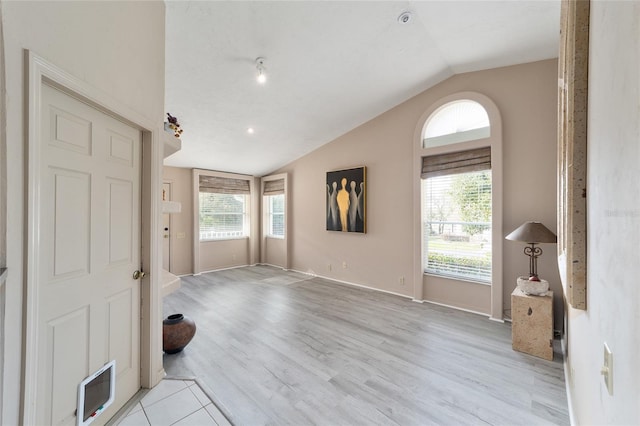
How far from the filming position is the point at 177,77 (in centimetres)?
293

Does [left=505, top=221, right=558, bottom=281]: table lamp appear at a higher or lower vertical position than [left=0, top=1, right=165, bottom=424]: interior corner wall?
lower

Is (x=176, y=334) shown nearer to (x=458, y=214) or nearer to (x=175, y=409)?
(x=175, y=409)

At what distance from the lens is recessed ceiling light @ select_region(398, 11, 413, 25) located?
2523mm

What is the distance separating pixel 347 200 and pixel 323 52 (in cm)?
254

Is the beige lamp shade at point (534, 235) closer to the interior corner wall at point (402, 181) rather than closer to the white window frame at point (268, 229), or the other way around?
the interior corner wall at point (402, 181)

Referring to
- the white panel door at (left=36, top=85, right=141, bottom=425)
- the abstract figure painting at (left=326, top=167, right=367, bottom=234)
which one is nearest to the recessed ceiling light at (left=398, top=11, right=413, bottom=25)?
the abstract figure painting at (left=326, top=167, right=367, bottom=234)

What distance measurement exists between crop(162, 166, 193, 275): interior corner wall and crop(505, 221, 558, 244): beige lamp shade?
18.2 feet

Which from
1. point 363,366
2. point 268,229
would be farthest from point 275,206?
point 363,366

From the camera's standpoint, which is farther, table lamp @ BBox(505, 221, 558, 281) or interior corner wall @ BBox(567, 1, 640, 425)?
table lamp @ BBox(505, 221, 558, 281)

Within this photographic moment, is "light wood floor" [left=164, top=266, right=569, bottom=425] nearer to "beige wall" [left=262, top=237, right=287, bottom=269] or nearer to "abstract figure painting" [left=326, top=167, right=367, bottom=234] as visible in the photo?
"abstract figure painting" [left=326, top=167, right=367, bottom=234]

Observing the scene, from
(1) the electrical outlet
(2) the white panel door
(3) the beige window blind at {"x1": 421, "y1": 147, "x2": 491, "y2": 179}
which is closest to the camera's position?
(1) the electrical outlet

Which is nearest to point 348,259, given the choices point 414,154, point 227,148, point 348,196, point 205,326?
point 348,196

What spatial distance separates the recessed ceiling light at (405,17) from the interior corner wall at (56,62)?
2.16 meters

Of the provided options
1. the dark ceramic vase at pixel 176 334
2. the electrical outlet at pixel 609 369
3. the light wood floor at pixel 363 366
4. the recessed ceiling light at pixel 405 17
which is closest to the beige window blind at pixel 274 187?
the light wood floor at pixel 363 366
